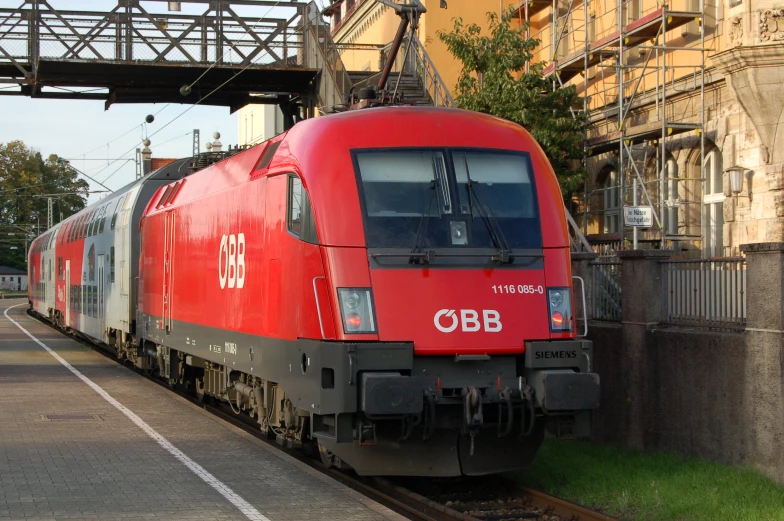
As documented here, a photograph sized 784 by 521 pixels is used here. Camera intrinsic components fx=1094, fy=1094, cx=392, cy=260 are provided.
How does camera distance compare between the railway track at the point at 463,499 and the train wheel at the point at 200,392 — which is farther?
the train wheel at the point at 200,392

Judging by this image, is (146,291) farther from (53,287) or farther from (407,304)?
(53,287)

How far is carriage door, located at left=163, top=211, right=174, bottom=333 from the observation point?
1677 cm

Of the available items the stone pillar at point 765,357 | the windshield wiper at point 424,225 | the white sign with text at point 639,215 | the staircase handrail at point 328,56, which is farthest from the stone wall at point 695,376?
the staircase handrail at point 328,56

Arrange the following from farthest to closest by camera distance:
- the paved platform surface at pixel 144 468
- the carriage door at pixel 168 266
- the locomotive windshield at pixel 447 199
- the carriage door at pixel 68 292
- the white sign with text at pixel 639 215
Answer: the carriage door at pixel 68 292 → the white sign with text at pixel 639 215 → the carriage door at pixel 168 266 → the locomotive windshield at pixel 447 199 → the paved platform surface at pixel 144 468

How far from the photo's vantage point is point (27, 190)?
99250 mm

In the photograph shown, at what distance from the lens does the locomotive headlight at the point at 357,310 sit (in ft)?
30.5

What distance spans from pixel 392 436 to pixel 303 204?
2256 mm

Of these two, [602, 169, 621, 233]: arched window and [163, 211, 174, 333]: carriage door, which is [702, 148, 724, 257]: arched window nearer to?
[602, 169, 621, 233]: arched window

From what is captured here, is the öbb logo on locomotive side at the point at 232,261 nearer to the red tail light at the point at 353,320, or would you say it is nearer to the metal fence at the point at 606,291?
the red tail light at the point at 353,320

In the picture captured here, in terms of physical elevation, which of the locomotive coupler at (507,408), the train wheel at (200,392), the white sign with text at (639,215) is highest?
the white sign with text at (639,215)

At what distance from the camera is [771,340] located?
403 inches

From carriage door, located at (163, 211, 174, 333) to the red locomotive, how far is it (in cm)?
582

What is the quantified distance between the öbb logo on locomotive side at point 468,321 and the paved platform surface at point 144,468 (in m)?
1.63

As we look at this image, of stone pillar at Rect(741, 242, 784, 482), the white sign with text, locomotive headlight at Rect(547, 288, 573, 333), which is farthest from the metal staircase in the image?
locomotive headlight at Rect(547, 288, 573, 333)
